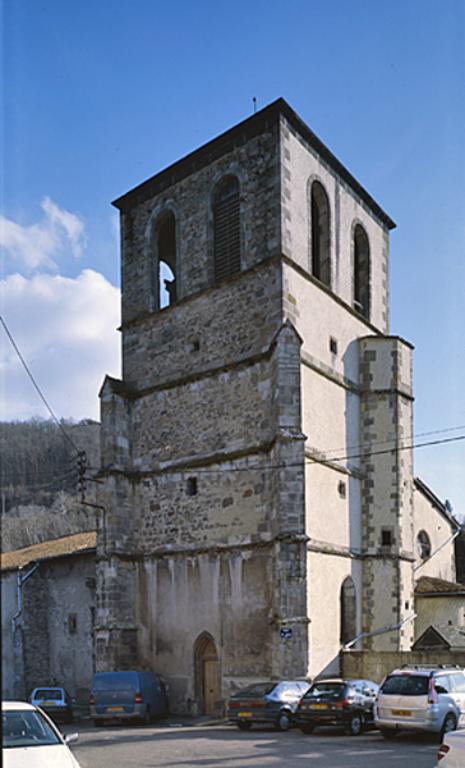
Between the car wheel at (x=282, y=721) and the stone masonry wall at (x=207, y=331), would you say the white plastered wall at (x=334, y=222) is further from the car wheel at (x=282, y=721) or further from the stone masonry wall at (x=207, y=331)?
the car wheel at (x=282, y=721)

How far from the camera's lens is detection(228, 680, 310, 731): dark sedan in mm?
16719

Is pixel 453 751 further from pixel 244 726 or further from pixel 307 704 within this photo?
pixel 244 726

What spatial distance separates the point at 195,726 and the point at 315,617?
3997 millimetres

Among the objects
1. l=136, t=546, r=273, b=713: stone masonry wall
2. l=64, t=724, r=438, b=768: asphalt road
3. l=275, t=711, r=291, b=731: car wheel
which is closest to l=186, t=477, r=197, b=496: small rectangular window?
l=136, t=546, r=273, b=713: stone masonry wall

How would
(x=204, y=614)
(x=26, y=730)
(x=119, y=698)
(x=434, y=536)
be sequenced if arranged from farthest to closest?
(x=434, y=536), (x=204, y=614), (x=119, y=698), (x=26, y=730)

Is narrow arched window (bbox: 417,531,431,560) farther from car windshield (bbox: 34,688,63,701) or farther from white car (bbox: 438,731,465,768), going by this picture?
white car (bbox: 438,731,465,768)

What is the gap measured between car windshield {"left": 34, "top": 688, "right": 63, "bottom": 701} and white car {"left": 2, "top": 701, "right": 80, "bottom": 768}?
13354mm

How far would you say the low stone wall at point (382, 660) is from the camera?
19.2 m

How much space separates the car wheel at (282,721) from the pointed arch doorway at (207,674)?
4.96 m

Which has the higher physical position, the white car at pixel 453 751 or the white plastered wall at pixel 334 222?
the white plastered wall at pixel 334 222

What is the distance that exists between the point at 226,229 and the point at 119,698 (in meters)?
13.7

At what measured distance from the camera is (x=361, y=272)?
2733cm

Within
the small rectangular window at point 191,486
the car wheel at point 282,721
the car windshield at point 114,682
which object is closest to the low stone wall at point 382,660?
the car wheel at point 282,721

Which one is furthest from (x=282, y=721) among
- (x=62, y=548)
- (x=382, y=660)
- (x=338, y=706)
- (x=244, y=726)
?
(x=62, y=548)
